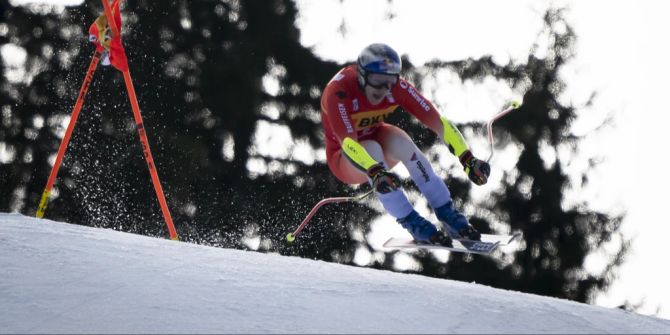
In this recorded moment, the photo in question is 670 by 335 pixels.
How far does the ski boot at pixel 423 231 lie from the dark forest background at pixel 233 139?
8.26m

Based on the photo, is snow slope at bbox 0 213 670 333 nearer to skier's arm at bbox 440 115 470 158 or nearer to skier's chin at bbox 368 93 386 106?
skier's arm at bbox 440 115 470 158

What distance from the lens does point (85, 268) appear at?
4.55m

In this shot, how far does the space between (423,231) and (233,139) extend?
30.5 ft

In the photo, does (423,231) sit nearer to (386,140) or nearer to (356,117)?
(386,140)

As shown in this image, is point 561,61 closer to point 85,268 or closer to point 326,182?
point 326,182

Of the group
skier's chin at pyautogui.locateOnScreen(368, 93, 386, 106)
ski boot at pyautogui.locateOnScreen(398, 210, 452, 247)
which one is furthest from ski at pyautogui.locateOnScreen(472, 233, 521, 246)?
skier's chin at pyautogui.locateOnScreen(368, 93, 386, 106)

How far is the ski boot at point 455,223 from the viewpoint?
A: 571cm

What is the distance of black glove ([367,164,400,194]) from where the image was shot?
5.23m

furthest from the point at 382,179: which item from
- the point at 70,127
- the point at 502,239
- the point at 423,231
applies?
the point at 70,127

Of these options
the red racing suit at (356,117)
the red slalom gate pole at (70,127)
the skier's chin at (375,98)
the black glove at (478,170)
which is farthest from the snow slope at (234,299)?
the red slalom gate pole at (70,127)

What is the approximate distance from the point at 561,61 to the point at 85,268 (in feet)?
36.7

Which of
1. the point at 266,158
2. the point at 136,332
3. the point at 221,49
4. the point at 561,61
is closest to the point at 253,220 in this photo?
the point at 266,158

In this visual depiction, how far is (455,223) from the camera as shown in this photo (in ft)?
18.9

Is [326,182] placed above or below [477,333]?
above
